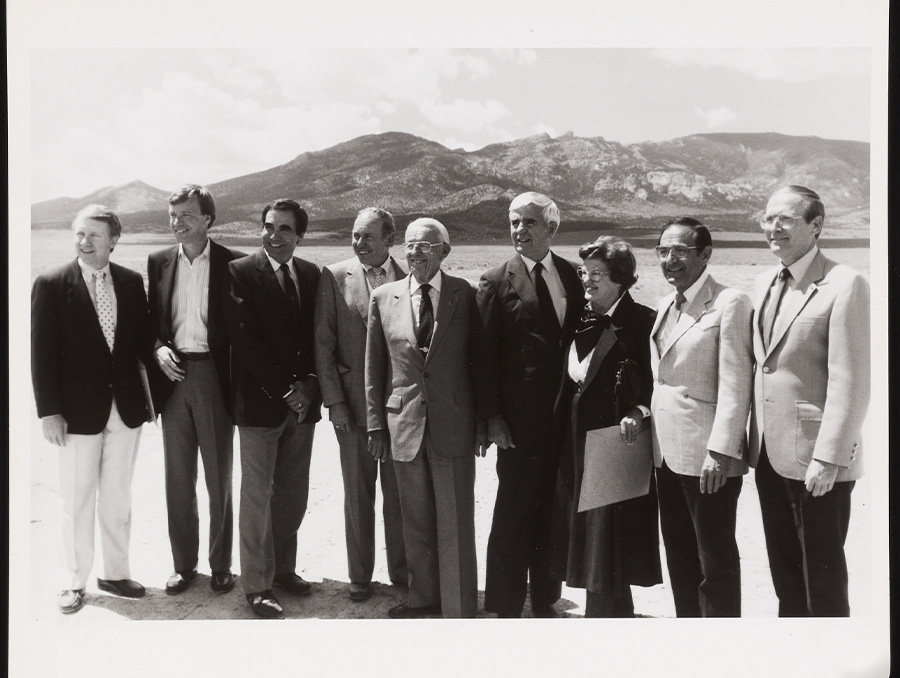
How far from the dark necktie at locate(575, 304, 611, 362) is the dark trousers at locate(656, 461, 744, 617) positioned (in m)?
0.65

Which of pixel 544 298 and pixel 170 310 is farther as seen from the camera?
pixel 170 310

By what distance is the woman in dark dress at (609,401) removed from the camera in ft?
12.3

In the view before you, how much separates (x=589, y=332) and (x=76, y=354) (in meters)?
2.57

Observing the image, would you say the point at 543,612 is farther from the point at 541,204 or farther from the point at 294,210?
the point at 294,210

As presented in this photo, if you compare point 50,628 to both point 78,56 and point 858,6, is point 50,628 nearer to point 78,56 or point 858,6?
point 78,56

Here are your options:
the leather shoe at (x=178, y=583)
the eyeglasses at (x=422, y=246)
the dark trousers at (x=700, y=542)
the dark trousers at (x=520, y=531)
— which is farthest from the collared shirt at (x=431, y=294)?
the leather shoe at (x=178, y=583)

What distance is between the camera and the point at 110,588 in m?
4.30

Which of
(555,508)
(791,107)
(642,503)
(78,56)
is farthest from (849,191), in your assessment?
(78,56)

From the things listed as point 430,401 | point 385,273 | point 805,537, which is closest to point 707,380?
point 805,537

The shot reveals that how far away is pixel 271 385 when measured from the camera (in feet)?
13.3

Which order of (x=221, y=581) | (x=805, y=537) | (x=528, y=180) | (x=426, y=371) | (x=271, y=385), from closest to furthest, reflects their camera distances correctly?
(x=805, y=537) < (x=426, y=371) < (x=271, y=385) < (x=221, y=581) < (x=528, y=180)

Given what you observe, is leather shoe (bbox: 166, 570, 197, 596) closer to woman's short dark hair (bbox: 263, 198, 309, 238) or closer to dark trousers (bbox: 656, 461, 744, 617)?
woman's short dark hair (bbox: 263, 198, 309, 238)

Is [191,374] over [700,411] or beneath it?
over

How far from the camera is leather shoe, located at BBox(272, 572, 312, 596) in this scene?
427 centimetres
